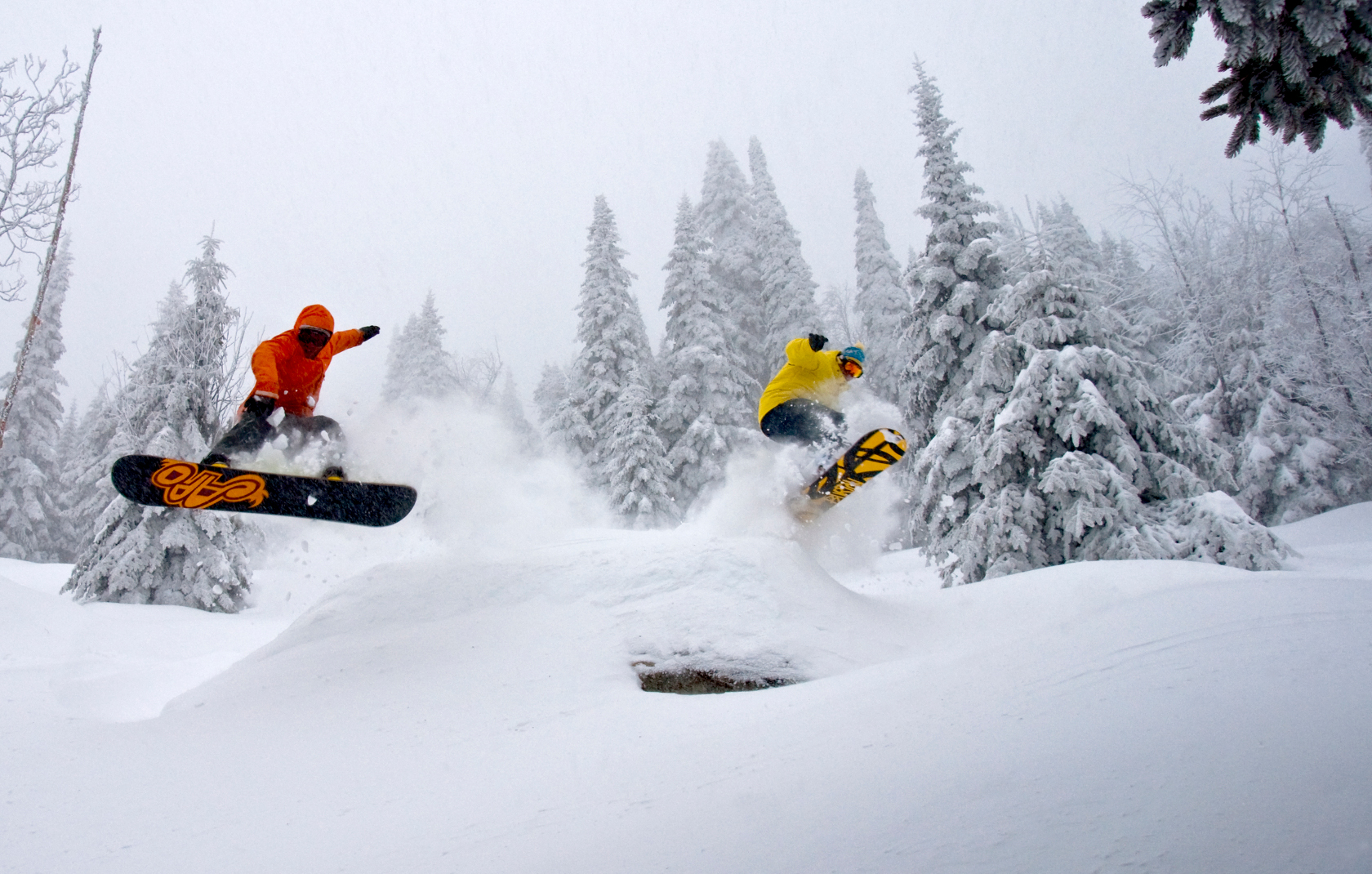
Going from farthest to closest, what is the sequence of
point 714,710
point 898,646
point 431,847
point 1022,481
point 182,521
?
1. point 182,521
2. point 1022,481
3. point 898,646
4. point 714,710
5. point 431,847

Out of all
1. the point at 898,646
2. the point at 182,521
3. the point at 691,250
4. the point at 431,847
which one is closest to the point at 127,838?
the point at 431,847

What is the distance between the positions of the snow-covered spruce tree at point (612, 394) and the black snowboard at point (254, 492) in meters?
11.6

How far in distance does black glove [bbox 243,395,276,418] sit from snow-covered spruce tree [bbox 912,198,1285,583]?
10.1 m

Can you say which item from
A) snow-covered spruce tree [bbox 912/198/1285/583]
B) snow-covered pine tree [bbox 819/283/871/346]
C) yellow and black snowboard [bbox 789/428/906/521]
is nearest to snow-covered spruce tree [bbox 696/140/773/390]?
snow-covered pine tree [bbox 819/283/871/346]

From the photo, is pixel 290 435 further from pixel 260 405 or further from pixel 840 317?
pixel 840 317

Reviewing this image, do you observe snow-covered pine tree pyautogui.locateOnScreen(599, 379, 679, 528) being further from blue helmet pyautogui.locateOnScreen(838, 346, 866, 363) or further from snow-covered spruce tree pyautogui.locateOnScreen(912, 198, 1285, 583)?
blue helmet pyautogui.locateOnScreen(838, 346, 866, 363)

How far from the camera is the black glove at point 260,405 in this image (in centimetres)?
660

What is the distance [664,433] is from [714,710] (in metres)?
17.1

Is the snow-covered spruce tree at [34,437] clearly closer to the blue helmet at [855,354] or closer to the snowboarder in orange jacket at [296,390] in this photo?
the snowboarder in orange jacket at [296,390]

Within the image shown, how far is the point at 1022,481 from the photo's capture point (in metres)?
11.0

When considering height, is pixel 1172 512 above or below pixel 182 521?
below

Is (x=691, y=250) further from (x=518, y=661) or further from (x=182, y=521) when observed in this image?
(x=518, y=661)

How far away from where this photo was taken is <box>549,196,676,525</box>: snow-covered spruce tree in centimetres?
1866

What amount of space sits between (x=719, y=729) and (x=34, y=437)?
111 feet
